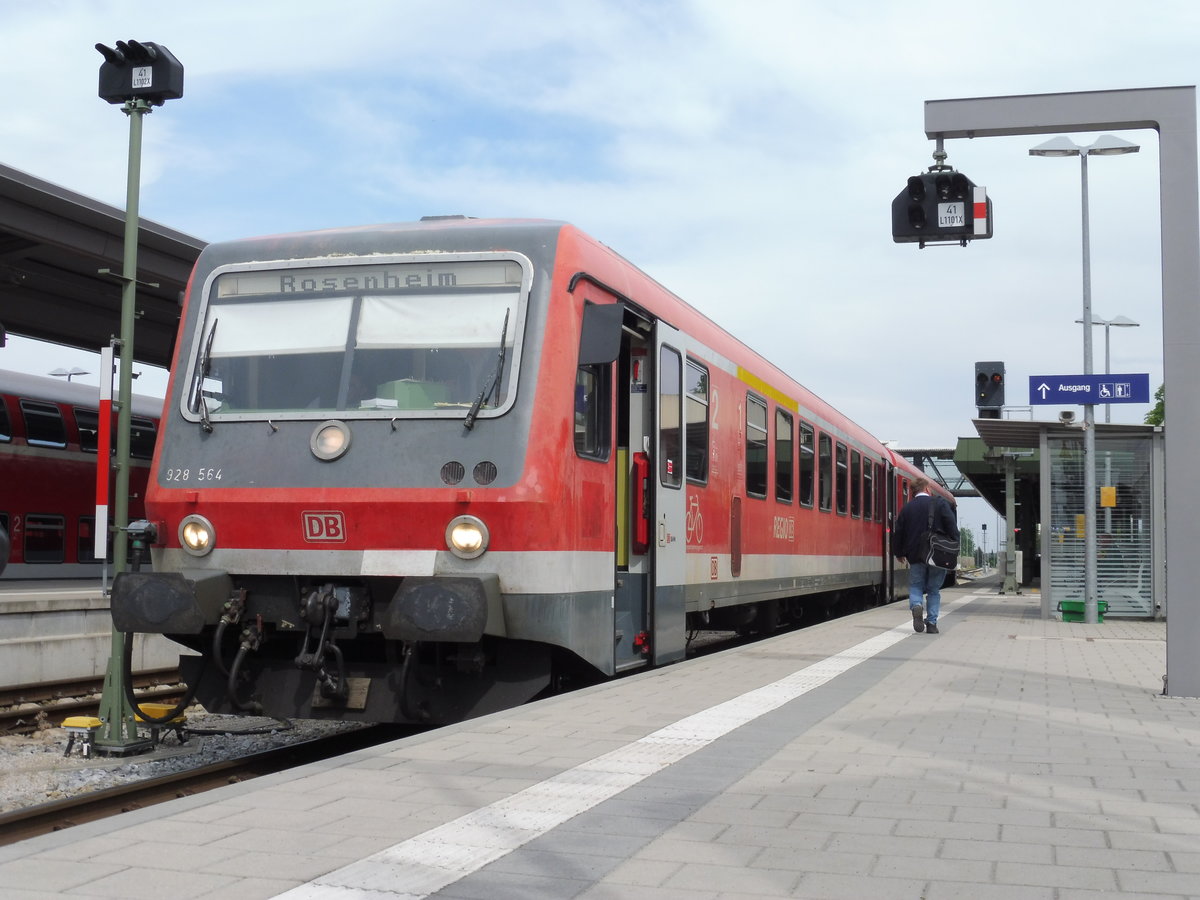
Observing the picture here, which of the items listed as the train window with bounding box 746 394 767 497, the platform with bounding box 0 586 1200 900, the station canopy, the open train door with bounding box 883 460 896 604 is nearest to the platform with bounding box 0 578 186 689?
the station canopy

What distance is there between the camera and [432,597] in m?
7.17

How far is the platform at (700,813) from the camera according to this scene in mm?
3885

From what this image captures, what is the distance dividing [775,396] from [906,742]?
7732 millimetres

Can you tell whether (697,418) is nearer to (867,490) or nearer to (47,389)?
(867,490)

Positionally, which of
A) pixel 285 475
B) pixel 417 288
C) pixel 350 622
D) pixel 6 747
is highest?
pixel 417 288

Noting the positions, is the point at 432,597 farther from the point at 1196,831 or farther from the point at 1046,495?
the point at 1046,495

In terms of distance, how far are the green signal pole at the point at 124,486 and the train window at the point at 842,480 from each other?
437 inches

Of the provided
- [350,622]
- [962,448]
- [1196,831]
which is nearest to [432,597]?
[350,622]

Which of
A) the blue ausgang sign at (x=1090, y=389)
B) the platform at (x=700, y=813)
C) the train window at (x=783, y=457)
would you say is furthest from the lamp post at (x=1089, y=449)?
the platform at (x=700, y=813)

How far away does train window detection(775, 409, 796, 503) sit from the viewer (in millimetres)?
13906

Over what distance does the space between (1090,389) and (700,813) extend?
Result: 13262 mm

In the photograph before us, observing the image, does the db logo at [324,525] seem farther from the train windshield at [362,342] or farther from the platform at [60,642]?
the platform at [60,642]

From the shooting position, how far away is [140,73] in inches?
343

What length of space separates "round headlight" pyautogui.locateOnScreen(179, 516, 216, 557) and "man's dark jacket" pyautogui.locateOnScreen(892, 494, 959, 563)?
360 inches
